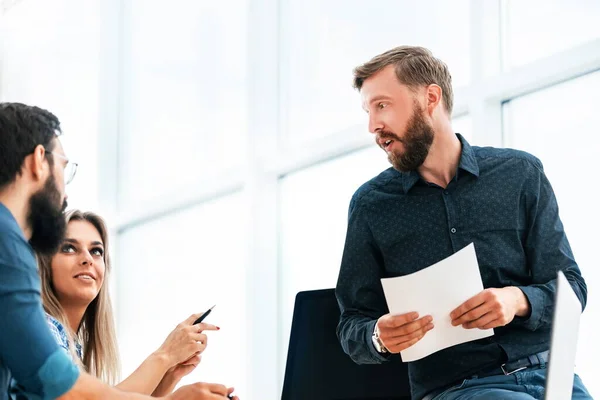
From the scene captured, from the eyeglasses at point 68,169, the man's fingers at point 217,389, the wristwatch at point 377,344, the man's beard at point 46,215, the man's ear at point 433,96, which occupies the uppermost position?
the man's ear at point 433,96

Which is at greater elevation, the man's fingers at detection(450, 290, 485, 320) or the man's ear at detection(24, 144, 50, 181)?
the man's ear at detection(24, 144, 50, 181)

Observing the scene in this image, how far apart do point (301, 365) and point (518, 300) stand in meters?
0.74

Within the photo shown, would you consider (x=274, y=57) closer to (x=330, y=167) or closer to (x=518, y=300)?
(x=330, y=167)

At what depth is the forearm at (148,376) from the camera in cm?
271

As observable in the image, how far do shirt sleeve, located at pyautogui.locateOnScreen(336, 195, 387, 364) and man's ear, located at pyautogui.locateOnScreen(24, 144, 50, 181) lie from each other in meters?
0.85

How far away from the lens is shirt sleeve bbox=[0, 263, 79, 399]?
1.72 metres

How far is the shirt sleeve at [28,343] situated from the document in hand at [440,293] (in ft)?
2.39

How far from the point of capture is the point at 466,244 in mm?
2217

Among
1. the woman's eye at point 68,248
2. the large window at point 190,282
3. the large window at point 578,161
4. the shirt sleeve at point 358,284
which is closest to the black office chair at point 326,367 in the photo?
the shirt sleeve at point 358,284

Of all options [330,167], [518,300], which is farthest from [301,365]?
[330,167]

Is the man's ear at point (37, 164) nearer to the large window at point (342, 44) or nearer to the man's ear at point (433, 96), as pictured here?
the man's ear at point (433, 96)

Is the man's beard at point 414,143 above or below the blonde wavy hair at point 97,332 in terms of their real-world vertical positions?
above

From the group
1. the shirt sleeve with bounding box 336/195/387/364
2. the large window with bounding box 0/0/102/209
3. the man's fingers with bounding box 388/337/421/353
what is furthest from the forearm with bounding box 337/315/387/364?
the large window with bounding box 0/0/102/209

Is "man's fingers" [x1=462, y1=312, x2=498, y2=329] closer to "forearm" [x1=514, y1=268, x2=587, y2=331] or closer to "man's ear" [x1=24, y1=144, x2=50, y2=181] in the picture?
"forearm" [x1=514, y1=268, x2=587, y2=331]
